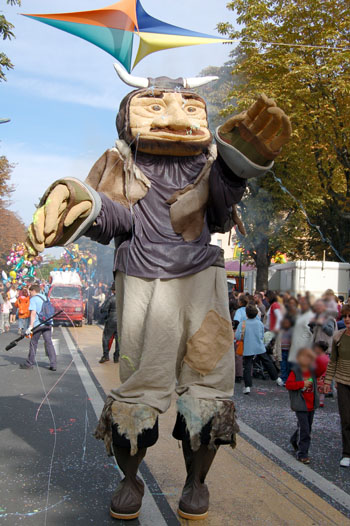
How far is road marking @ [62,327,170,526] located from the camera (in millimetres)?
3090

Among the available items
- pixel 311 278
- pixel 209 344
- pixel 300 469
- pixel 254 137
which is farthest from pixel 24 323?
pixel 311 278

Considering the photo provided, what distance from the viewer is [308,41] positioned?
6234 millimetres

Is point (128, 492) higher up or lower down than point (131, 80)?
lower down

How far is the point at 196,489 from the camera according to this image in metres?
3.11

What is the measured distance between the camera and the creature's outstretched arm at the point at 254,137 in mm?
2324

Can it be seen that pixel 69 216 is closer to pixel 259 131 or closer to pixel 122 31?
pixel 259 131

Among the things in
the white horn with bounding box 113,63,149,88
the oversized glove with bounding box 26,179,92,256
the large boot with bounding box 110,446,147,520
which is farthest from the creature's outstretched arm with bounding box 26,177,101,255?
the large boot with bounding box 110,446,147,520

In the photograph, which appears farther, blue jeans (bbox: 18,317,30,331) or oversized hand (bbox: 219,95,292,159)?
blue jeans (bbox: 18,317,30,331)

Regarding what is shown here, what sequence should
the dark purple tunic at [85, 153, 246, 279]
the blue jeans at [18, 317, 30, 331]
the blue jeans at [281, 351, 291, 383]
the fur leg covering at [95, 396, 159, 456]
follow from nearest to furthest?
1. the blue jeans at [281, 351, 291, 383]
2. the fur leg covering at [95, 396, 159, 456]
3. the dark purple tunic at [85, 153, 246, 279]
4. the blue jeans at [18, 317, 30, 331]

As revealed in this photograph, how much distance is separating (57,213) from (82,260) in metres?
0.90

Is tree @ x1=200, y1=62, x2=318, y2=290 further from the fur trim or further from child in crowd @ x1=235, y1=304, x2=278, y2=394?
child in crowd @ x1=235, y1=304, x2=278, y2=394

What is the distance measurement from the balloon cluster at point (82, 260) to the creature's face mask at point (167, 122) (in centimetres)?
78

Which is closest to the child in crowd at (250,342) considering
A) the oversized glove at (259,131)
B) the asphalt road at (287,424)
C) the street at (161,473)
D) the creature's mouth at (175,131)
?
the asphalt road at (287,424)

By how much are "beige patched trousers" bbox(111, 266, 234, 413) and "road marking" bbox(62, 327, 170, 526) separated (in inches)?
26.7
